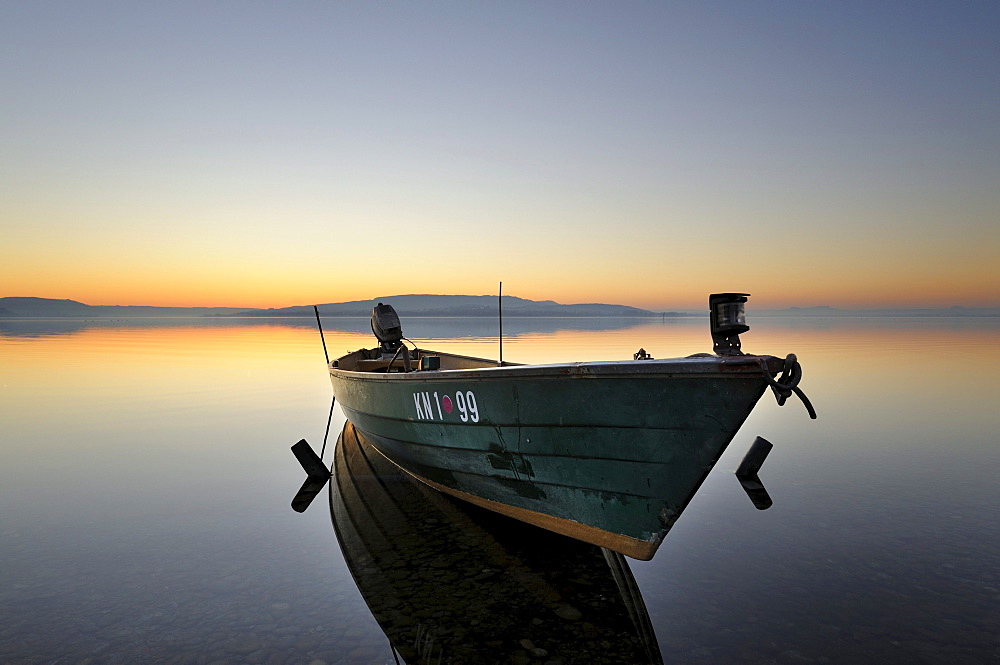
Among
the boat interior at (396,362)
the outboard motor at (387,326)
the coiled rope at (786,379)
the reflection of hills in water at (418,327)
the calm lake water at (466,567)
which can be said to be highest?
the coiled rope at (786,379)

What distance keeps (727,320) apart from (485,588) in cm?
336

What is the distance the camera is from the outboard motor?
43.2ft

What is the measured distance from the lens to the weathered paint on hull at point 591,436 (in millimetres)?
5027

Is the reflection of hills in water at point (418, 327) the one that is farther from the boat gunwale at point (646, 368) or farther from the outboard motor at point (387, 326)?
the boat gunwale at point (646, 368)

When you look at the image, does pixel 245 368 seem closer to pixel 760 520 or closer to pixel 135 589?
pixel 135 589

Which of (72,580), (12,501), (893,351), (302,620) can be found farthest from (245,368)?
(893,351)

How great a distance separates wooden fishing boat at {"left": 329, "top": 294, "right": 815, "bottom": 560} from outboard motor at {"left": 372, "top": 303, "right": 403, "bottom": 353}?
5.51 meters

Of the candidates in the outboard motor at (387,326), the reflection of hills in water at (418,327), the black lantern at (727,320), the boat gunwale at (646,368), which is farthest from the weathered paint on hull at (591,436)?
the reflection of hills in water at (418,327)

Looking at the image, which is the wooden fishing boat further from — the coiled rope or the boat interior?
the boat interior

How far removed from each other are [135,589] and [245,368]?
2362cm

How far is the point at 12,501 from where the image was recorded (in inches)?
329

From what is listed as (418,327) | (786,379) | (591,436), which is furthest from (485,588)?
(418,327)

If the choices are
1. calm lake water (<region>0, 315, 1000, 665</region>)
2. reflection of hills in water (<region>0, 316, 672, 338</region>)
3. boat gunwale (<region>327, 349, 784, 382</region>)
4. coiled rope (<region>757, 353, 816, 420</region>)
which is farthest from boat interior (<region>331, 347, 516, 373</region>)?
reflection of hills in water (<region>0, 316, 672, 338</region>)

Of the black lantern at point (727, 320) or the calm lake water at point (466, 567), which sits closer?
the calm lake water at point (466, 567)
